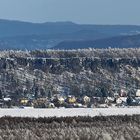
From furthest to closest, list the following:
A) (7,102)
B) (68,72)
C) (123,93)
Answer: (68,72), (123,93), (7,102)

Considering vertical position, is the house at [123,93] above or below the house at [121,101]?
below

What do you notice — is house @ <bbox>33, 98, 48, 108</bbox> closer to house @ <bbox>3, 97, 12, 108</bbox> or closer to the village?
the village

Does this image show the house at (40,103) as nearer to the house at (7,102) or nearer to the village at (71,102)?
the village at (71,102)

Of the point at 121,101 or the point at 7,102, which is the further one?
the point at 121,101

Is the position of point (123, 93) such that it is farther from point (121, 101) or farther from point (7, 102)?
point (7, 102)

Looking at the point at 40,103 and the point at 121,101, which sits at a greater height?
the point at 40,103

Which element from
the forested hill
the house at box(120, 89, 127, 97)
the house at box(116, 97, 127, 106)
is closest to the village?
the house at box(116, 97, 127, 106)

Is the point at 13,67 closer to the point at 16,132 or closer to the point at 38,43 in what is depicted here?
the point at 16,132

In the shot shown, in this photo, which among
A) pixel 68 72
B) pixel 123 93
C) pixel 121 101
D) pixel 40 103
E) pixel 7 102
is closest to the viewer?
pixel 40 103

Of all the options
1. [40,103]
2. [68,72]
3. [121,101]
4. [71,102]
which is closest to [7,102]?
[40,103]

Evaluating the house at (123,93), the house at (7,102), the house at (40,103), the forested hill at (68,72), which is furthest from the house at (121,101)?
the house at (7,102)
